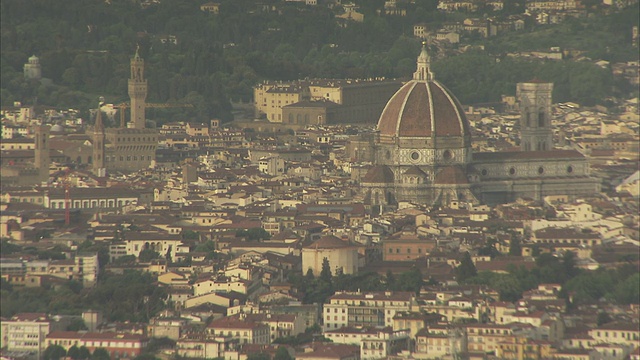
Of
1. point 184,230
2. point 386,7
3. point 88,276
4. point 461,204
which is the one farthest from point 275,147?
point 386,7

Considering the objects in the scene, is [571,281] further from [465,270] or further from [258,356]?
[258,356]

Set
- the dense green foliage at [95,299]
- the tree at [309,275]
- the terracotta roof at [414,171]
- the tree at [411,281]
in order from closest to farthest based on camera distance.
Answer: the dense green foliage at [95,299], the tree at [411,281], the tree at [309,275], the terracotta roof at [414,171]

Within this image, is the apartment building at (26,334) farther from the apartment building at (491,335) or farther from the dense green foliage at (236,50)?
the dense green foliage at (236,50)

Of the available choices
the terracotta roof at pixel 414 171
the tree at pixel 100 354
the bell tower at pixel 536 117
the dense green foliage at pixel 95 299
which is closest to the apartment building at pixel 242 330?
the tree at pixel 100 354

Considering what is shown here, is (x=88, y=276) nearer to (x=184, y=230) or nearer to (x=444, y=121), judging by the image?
(x=184, y=230)

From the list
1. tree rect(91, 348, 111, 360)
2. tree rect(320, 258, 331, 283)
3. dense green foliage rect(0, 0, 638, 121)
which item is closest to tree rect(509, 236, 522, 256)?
tree rect(320, 258, 331, 283)

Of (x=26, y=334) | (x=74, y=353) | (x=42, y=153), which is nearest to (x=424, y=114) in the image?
(x=42, y=153)

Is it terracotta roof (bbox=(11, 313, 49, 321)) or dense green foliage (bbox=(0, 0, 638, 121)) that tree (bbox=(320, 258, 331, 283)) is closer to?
terracotta roof (bbox=(11, 313, 49, 321))
